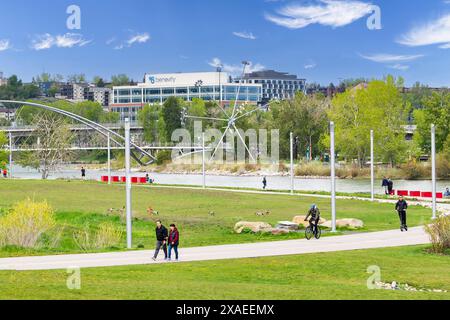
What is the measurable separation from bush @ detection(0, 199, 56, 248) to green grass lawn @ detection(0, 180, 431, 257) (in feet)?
2.38

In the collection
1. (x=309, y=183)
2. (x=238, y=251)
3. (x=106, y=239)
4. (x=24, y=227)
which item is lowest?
(x=309, y=183)

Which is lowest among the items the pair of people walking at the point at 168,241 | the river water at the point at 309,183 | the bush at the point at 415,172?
the river water at the point at 309,183

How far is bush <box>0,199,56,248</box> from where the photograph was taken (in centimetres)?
3922

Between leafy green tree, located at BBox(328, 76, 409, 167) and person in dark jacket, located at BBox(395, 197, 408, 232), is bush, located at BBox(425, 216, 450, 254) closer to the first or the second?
person in dark jacket, located at BBox(395, 197, 408, 232)

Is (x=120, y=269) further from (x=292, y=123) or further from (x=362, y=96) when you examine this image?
(x=292, y=123)

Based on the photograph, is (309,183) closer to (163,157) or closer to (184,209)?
(184,209)

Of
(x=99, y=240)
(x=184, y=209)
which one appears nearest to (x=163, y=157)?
(x=184, y=209)

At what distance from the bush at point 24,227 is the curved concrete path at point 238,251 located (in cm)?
394

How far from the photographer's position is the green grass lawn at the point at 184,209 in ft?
149

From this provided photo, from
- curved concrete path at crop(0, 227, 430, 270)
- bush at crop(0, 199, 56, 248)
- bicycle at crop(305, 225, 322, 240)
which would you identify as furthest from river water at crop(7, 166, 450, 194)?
bush at crop(0, 199, 56, 248)

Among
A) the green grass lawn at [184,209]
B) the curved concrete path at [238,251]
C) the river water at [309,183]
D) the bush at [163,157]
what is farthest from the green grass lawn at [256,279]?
the bush at [163,157]

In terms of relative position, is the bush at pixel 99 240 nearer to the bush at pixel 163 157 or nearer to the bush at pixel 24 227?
the bush at pixel 24 227

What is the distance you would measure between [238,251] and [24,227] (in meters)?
9.28

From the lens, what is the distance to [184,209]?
6538 cm
